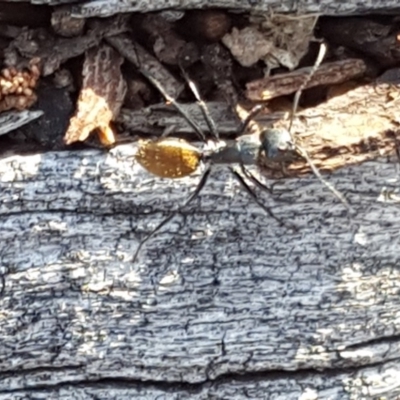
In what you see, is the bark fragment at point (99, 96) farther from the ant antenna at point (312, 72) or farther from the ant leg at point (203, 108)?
the ant antenna at point (312, 72)

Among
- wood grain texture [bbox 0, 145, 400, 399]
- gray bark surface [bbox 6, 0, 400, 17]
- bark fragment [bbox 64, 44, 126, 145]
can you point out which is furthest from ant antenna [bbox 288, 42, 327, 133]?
bark fragment [bbox 64, 44, 126, 145]

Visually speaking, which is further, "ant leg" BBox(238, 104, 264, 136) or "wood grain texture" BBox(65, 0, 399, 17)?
"ant leg" BBox(238, 104, 264, 136)

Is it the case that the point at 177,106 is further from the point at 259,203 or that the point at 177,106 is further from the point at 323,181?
the point at 323,181

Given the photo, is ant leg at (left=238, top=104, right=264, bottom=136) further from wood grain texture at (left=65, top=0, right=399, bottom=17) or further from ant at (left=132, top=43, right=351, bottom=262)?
wood grain texture at (left=65, top=0, right=399, bottom=17)

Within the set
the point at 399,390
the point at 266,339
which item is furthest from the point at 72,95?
the point at 399,390

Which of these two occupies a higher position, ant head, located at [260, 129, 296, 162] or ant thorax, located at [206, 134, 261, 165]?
ant thorax, located at [206, 134, 261, 165]

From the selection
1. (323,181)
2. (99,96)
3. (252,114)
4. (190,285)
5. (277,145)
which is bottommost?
(190,285)

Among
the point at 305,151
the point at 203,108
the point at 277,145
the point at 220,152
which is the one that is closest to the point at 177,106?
the point at 203,108
